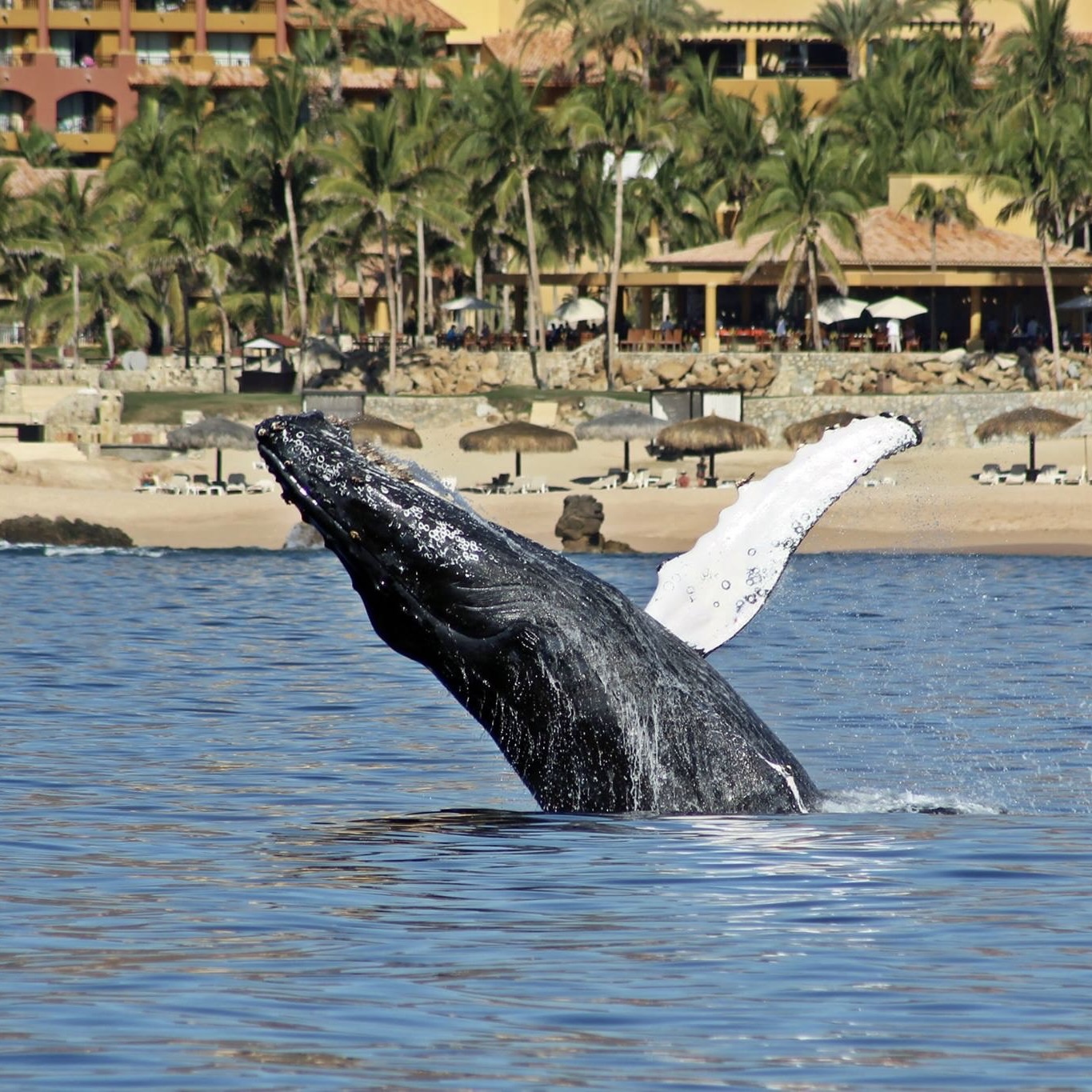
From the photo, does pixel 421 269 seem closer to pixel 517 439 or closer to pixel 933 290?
pixel 933 290

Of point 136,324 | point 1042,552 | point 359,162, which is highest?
point 359,162

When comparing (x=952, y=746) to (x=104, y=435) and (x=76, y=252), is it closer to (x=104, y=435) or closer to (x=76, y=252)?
(x=104, y=435)

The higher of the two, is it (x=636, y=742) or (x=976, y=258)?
(x=976, y=258)

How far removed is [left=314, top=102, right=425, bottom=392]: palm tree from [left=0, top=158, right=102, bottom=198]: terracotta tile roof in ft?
79.7

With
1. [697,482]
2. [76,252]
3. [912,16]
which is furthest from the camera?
[912,16]

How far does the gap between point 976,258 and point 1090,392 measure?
10631mm

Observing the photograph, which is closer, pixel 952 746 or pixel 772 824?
pixel 772 824

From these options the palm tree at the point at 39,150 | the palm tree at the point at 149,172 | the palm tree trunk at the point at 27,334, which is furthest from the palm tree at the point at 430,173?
the palm tree at the point at 39,150

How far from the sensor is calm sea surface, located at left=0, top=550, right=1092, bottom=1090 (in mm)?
8547

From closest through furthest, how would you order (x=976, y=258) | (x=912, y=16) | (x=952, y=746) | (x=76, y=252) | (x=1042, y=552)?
(x=952, y=746)
(x=1042, y=552)
(x=976, y=258)
(x=76, y=252)
(x=912, y=16)

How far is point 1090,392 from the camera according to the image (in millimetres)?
67500

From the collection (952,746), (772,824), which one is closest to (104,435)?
(952,746)

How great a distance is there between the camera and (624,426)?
198ft

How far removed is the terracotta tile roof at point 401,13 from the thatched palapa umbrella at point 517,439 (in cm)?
6430
